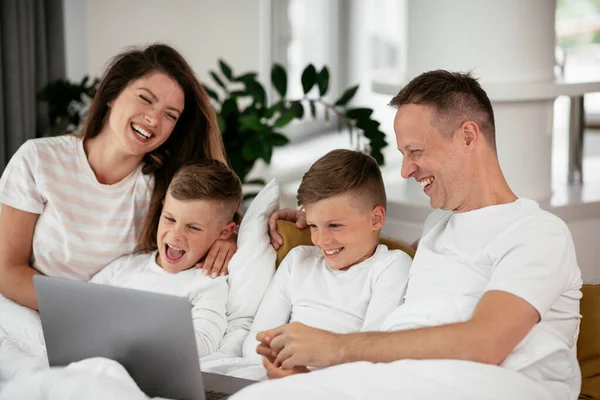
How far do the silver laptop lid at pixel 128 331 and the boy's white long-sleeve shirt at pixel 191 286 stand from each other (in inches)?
17.8

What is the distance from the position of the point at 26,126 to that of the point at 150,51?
1.24 metres

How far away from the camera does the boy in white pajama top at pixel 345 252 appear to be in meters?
2.16

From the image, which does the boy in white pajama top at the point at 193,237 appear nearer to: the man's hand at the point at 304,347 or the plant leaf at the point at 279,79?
the man's hand at the point at 304,347

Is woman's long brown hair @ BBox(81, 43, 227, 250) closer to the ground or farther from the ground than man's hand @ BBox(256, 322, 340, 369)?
farther from the ground

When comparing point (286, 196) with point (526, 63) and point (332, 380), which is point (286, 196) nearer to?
point (526, 63)

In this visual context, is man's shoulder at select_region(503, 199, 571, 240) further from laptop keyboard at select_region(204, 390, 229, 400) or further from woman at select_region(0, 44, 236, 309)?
woman at select_region(0, 44, 236, 309)

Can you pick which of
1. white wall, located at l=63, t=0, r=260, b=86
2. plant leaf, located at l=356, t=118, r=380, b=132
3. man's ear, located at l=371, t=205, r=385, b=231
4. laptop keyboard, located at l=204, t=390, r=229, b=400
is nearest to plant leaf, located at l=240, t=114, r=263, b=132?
plant leaf, located at l=356, t=118, r=380, b=132

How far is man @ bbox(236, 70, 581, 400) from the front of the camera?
1655 mm

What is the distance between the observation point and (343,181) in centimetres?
218

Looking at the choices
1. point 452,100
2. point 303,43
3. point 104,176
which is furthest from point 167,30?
point 452,100

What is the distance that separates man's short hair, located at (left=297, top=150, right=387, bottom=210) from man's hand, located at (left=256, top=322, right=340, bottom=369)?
45 cm

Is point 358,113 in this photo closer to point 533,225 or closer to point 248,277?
point 248,277

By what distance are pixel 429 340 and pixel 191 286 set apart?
2.75 ft

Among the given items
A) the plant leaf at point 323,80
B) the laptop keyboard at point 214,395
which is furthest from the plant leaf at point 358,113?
the laptop keyboard at point 214,395
